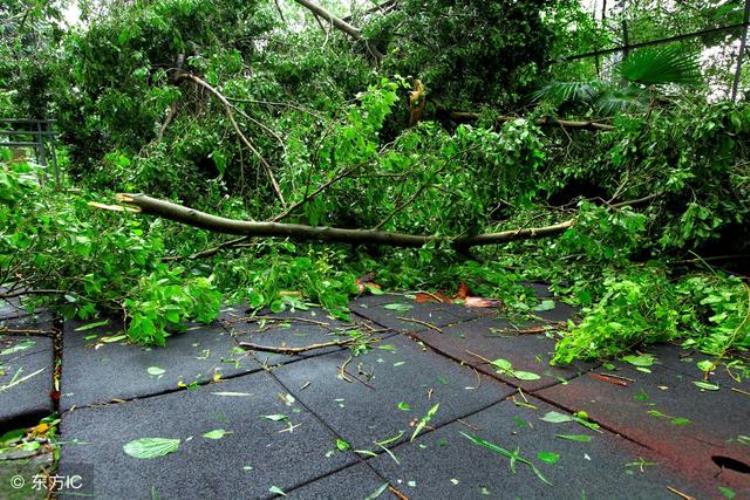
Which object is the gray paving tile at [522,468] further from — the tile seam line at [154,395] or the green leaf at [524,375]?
the tile seam line at [154,395]

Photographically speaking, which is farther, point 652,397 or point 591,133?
point 591,133

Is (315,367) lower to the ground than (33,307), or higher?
lower

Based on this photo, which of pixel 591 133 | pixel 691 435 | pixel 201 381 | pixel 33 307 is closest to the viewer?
pixel 691 435

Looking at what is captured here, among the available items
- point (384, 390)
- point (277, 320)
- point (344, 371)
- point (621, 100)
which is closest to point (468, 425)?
point (384, 390)

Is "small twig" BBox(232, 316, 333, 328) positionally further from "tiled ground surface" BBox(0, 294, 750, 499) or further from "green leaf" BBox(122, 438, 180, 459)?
"green leaf" BBox(122, 438, 180, 459)

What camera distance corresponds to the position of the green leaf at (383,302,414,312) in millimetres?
2719

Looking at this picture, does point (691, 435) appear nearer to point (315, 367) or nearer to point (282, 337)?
point (315, 367)

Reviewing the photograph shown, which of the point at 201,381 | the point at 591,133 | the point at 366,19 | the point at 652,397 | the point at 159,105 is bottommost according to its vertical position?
the point at 652,397

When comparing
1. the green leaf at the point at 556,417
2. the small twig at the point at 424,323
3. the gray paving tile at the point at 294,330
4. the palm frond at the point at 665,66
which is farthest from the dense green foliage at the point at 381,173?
the green leaf at the point at 556,417

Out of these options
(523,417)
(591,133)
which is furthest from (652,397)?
(591,133)

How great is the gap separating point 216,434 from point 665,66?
4480 millimetres

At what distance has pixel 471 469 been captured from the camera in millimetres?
1197

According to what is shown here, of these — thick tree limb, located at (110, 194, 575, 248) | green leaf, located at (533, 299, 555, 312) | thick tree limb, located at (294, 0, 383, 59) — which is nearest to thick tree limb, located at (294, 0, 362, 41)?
thick tree limb, located at (294, 0, 383, 59)

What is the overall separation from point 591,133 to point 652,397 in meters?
4.15
